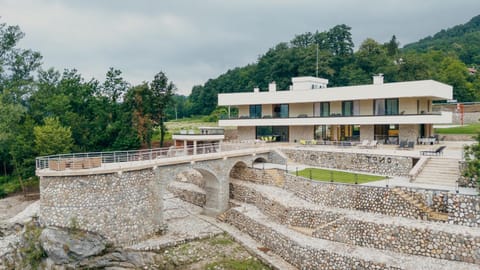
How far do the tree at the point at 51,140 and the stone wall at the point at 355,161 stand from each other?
18515mm

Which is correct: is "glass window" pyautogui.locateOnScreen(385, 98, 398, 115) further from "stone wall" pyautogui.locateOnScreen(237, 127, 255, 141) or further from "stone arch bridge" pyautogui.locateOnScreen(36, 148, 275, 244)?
"stone arch bridge" pyautogui.locateOnScreen(36, 148, 275, 244)

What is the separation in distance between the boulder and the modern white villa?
70.4 ft

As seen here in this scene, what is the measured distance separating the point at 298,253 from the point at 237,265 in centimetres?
314

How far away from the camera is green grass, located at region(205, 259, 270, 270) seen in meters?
18.9

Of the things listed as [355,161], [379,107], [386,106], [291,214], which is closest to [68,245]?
[291,214]

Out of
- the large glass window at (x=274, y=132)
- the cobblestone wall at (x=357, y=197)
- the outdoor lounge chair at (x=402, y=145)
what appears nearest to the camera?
the cobblestone wall at (x=357, y=197)

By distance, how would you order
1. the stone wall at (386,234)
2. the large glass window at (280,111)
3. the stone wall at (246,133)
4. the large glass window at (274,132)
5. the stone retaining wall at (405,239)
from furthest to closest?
the stone wall at (246,133) < the large glass window at (274,132) < the large glass window at (280,111) < the stone wall at (386,234) < the stone retaining wall at (405,239)

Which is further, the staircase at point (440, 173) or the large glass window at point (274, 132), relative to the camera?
the large glass window at point (274, 132)

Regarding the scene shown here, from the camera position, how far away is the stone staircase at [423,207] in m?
17.6

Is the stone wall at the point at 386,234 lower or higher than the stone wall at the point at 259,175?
lower

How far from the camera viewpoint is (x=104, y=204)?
20.0 meters

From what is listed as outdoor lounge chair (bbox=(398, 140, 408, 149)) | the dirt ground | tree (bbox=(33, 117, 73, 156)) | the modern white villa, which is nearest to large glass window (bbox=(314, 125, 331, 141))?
the modern white villa

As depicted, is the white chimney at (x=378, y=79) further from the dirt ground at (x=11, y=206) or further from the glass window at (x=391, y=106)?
the dirt ground at (x=11, y=206)

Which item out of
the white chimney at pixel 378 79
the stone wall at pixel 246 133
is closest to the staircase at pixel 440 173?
the white chimney at pixel 378 79
